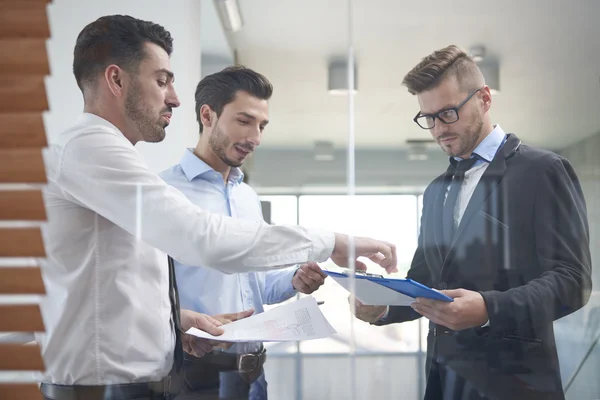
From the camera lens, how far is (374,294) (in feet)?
5.00

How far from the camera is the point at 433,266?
5.74 feet

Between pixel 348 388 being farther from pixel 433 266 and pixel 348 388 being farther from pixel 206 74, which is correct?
pixel 206 74

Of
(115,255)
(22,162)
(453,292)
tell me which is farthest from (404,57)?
(22,162)

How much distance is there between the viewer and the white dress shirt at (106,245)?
133 cm

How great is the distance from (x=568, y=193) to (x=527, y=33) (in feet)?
1.72

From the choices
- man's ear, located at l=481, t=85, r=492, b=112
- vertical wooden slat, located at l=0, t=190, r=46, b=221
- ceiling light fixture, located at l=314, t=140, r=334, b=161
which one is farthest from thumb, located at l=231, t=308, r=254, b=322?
man's ear, located at l=481, t=85, r=492, b=112

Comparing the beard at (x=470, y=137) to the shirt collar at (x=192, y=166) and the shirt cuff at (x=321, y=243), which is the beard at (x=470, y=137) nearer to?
the shirt cuff at (x=321, y=243)

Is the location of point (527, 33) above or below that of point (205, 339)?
above

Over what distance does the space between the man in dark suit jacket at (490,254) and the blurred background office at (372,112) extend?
0.05m

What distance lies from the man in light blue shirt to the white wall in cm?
4

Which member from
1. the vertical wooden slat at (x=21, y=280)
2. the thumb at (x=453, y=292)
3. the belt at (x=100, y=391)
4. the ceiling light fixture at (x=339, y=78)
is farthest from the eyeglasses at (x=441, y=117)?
the vertical wooden slat at (x=21, y=280)

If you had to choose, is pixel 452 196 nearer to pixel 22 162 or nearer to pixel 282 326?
pixel 282 326

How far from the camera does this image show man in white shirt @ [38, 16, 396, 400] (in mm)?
1331

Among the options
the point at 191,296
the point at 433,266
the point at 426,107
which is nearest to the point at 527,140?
the point at 426,107
